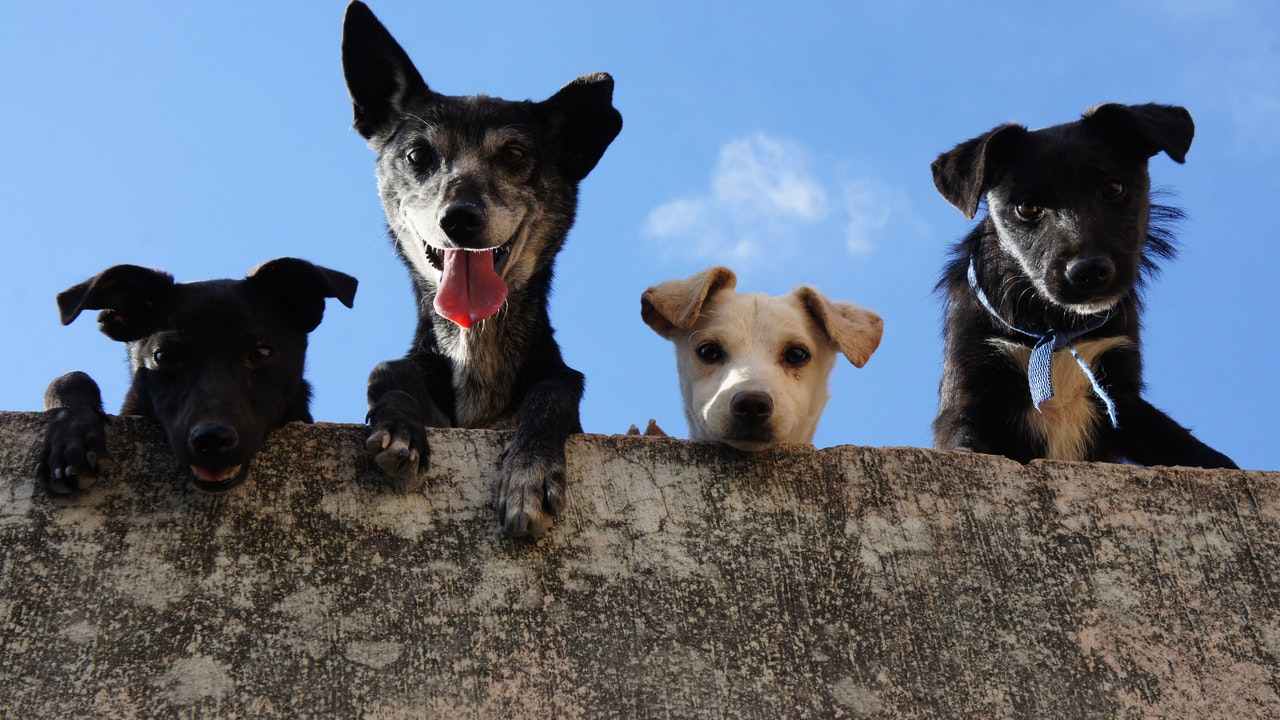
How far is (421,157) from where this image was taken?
224 inches

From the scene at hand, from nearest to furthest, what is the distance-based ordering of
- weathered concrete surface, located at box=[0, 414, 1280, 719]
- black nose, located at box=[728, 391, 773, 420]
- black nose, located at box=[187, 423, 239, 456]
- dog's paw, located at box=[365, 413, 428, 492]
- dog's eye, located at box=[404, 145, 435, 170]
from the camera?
weathered concrete surface, located at box=[0, 414, 1280, 719] < black nose, located at box=[187, 423, 239, 456] < dog's paw, located at box=[365, 413, 428, 492] < black nose, located at box=[728, 391, 773, 420] < dog's eye, located at box=[404, 145, 435, 170]

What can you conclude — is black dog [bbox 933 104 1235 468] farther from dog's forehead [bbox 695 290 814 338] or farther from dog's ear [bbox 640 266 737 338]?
dog's ear [bbox 640 266 737 338]

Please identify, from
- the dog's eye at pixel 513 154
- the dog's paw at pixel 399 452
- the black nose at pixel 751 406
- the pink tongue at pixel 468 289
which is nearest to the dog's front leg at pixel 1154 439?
the black nose at pixel 751 406

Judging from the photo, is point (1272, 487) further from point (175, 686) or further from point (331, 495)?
point (175, 686)

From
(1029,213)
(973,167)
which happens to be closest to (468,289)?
(973,167)

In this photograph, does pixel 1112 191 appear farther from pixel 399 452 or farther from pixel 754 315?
pixel 399 452

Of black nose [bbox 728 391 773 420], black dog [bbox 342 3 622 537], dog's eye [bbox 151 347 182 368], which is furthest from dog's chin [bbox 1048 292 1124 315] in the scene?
dog's eye [bbox 151 347 182 368]

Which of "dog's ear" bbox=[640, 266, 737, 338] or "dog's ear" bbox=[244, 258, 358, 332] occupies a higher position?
"dog's ear" bbox=[640, 266, 737, 338]

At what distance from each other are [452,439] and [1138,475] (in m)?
2.57

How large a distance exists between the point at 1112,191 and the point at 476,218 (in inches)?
111

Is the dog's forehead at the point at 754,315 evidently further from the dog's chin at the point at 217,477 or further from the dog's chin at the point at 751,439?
the dog's chin at the point at 217,477

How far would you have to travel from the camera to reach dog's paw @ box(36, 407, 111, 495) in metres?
4.00

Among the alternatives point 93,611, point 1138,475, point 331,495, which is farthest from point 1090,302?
point 93,611

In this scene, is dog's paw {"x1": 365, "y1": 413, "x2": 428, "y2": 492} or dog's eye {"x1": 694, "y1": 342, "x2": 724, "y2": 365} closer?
dog's paw {"x1": 365, "y1": 413, "x2": 428, "y2": 492}
